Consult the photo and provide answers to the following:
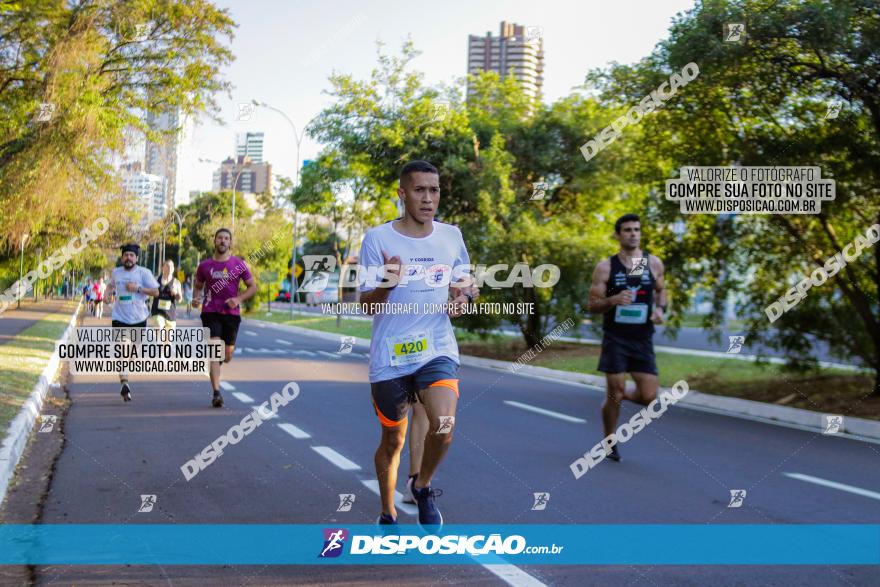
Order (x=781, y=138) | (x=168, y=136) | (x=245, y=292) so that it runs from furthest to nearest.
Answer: (x=168, y=136), (x=781, y=138), (x=245, y=292)

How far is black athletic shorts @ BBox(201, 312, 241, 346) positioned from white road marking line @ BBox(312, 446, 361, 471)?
9.01 feet

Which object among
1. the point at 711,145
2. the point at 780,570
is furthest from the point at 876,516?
the point at 711,145

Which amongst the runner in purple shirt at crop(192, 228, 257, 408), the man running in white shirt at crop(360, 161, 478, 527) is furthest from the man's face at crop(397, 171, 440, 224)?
the runner in purple shirt at crop(192, 228, 257, 408)

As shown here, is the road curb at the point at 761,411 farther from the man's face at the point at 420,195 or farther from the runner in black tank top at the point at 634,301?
the man's face at the point at 420,195

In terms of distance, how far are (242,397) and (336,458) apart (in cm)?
456

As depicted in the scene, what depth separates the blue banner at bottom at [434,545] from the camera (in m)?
4.36

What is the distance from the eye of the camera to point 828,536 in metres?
4.99

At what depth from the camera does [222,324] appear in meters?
9.77

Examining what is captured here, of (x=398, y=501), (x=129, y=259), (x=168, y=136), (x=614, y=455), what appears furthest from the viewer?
(x=168, y=136)

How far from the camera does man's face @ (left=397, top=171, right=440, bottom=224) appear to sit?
4430mm

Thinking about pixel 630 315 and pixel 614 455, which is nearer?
pixel 630 315

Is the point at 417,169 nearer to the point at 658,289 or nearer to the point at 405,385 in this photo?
the point at 405,385

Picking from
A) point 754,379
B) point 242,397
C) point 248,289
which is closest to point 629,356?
point 248,289

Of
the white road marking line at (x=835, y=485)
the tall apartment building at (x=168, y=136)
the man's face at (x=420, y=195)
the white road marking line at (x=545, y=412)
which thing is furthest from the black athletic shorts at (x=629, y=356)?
the tall apartment building at (x=168, y=136)
